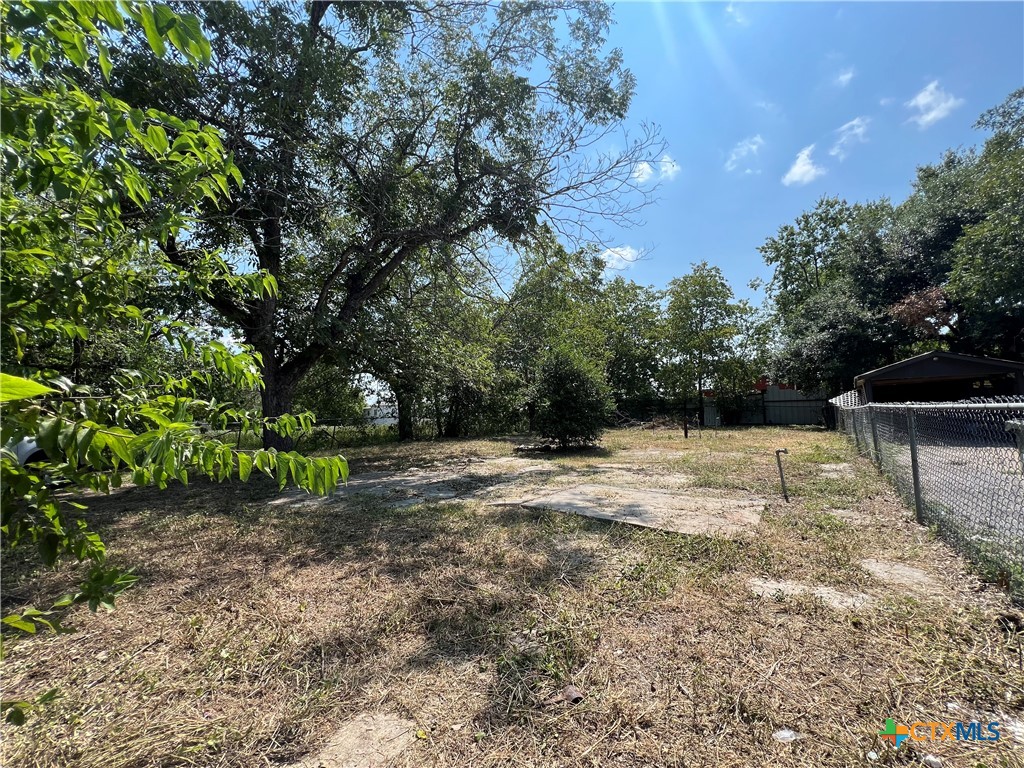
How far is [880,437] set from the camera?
600cm

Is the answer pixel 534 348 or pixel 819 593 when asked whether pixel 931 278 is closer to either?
pixel 534 348

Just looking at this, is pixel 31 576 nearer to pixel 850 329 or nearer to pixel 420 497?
pixel 420 497

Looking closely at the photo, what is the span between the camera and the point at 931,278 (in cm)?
1589

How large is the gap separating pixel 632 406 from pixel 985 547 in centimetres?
2084

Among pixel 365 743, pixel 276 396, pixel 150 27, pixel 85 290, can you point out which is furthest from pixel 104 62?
pixel 276 396

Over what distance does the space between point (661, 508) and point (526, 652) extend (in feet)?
9.20

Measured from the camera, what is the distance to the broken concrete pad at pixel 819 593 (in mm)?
2393

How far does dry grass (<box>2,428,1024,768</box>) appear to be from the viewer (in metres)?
1.56

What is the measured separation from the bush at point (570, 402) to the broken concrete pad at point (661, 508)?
199 inches

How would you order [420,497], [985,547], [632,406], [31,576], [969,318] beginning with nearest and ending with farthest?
[985,547]
[31,576]
[420,497]
[969,318]
[632,406]

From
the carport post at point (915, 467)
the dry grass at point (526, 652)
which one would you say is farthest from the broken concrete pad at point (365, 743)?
the carport post at point (915, 467)

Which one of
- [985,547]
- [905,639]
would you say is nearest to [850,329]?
[985,547]

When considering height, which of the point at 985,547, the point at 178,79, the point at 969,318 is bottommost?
the point at 985,547

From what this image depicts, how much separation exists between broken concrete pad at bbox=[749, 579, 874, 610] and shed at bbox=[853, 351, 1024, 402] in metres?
12.6
